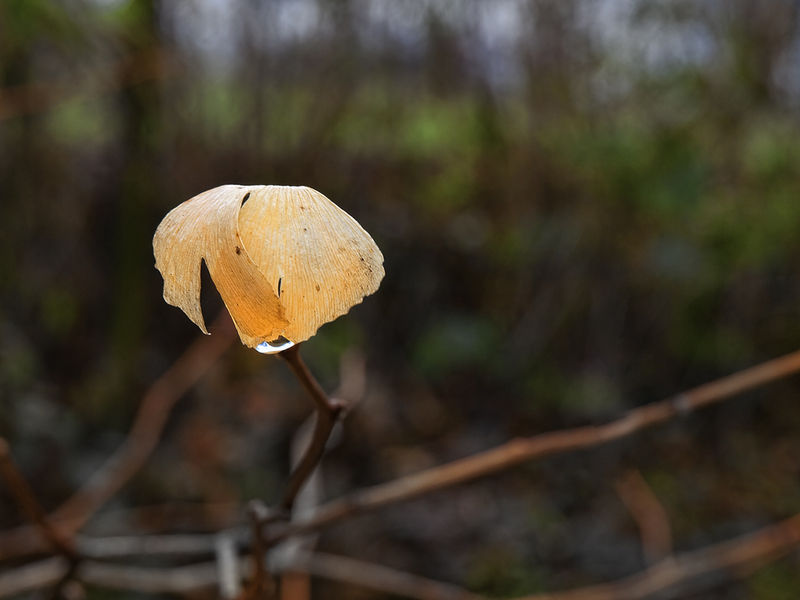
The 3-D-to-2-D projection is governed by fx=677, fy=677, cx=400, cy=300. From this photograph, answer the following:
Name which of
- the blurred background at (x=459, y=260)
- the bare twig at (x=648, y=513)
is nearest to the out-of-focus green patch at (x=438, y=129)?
the blurred background at (x=459, y=260)

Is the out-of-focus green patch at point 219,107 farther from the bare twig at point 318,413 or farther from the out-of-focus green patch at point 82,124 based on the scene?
the bare twig at point 318,413

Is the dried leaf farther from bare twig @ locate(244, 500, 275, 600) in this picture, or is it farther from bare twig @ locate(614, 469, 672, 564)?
bare twig @ locate(614, 469, 672, 564)

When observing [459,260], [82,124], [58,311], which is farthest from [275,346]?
[82,124]

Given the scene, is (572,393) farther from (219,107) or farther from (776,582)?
(219,107)

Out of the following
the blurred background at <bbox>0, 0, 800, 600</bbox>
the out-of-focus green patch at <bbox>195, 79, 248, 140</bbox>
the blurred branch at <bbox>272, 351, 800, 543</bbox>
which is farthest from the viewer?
the out-of-focus green patch at <bbox>195, 79, 248, 140</bbox>

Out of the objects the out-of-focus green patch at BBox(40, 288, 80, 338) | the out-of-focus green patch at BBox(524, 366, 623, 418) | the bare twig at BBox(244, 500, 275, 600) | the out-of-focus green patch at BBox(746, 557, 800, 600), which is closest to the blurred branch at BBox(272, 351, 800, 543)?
the bare twig at BBox(244, 500, 275, 600)

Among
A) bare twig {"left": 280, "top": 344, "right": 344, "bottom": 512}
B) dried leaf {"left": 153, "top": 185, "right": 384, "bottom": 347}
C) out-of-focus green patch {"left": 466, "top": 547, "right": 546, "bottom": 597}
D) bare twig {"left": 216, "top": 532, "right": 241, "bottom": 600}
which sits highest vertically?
dried leaf {"left": 153, "top": 185, "right": 384, "bottom": 347}

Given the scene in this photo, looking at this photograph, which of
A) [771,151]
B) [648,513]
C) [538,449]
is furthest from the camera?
[771,151]
